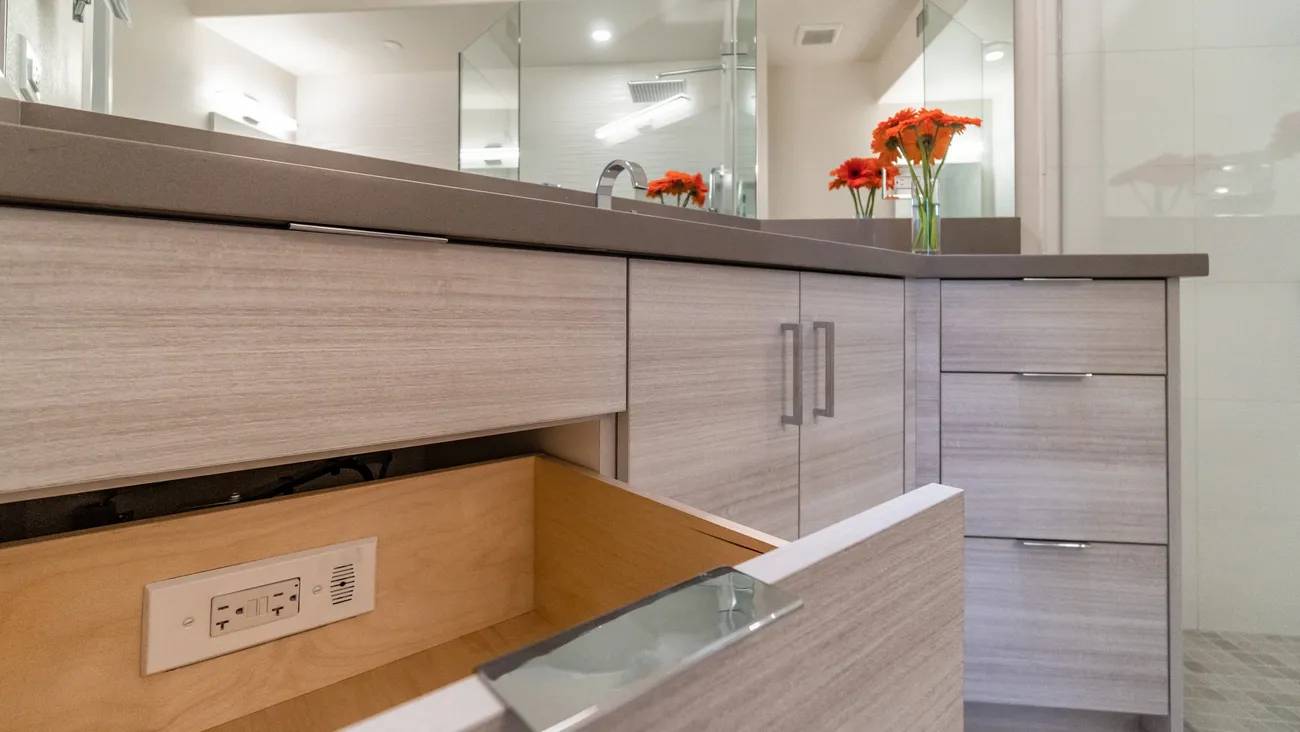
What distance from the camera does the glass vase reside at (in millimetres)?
1553

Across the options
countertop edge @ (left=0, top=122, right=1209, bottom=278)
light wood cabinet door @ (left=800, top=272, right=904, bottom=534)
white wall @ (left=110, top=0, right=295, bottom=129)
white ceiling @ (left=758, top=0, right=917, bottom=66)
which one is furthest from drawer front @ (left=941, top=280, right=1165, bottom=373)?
white ceiling @ (left=758, top=0, right=917, bottom=66)

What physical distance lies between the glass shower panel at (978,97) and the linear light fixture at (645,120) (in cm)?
92

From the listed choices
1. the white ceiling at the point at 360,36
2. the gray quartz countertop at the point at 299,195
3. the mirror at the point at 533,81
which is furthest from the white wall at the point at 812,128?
the gray quartz countertop at the point at 299,195

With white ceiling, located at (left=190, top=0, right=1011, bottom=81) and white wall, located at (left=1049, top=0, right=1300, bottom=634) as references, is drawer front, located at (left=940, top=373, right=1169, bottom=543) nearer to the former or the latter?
white wall, located at (left=1049, top=0, right=1300, bottom=634)

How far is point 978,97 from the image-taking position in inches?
79.6

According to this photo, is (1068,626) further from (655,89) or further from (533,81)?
(533,81)

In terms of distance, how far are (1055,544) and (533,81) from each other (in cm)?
184

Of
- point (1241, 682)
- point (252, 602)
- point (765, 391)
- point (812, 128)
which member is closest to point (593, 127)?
point (812, 128)

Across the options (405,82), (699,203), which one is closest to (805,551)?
(699,203)

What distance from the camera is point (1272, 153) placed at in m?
1.66

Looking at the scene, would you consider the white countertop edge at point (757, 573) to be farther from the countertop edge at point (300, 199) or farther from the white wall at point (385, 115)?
the white wall at point (385, 115)

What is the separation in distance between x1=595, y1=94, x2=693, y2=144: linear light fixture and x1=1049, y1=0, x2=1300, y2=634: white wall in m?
1.31

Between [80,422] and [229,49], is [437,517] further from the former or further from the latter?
[229,49]

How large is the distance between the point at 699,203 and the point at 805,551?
1.60 meters
